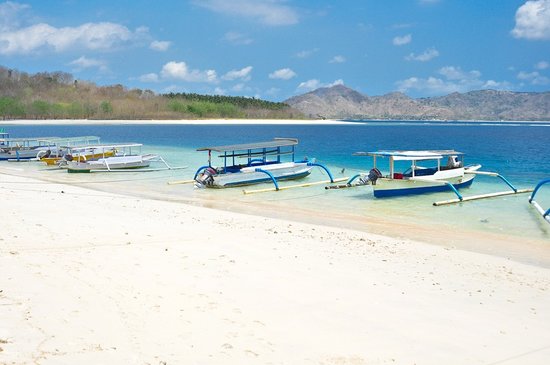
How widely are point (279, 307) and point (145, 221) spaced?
5822mm

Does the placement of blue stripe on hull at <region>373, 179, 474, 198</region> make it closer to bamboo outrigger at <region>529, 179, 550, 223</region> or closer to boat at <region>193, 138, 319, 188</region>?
bamboo outrigger at <region>529, 179, 550, 223</region>

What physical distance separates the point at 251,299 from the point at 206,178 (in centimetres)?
1382

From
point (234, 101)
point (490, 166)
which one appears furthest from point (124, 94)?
point (490, 166)

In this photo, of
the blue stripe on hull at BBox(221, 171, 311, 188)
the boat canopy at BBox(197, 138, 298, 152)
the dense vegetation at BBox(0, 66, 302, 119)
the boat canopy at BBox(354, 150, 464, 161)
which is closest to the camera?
the boat canopy at BBox(354, 150, 464, 161)

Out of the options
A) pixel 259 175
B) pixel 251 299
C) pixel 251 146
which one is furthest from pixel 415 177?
pixel 251 299

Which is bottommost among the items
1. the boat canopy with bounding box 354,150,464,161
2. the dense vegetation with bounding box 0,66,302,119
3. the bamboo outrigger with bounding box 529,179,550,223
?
the bamboo outrigger with bounding box 529,179,550,223

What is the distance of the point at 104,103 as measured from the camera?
401 feet

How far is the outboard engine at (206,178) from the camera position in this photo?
1953 centimetres

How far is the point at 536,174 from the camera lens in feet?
88.8

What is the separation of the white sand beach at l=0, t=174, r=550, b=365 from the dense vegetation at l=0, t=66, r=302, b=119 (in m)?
114

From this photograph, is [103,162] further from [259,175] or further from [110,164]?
[259,175]

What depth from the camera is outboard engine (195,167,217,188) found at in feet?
64.1

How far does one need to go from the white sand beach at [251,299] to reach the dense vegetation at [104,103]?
11388 cm

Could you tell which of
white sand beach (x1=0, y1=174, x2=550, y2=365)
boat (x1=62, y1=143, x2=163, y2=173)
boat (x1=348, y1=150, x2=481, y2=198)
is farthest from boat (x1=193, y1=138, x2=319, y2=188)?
white sand beach (x1=0, y1=174, x2=550, y2=365)
